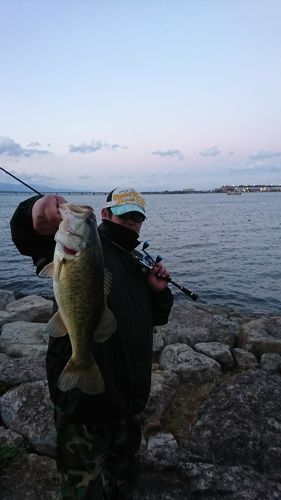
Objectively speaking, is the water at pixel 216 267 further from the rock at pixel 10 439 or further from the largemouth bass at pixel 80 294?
the largemouth bass at pixel 80 294

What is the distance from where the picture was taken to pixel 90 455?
3.29m

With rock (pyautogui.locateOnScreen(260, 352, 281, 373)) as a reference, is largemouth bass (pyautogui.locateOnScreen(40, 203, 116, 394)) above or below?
above

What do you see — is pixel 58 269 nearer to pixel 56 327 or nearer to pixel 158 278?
pixel 56 327

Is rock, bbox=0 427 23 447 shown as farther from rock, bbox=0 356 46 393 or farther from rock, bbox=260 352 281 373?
rock, bbox=260 352 281 373

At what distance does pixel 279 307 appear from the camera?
17.3m

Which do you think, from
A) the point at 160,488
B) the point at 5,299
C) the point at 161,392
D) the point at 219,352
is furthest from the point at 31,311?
the point at 160,488

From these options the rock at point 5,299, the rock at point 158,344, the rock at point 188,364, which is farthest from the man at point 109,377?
the rock at point 5,299

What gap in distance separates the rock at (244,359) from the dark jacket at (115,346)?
480cm

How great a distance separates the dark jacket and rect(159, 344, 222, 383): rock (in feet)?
12.3

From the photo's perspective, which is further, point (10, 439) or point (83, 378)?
point (10, 439)

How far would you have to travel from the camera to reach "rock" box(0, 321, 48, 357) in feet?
27.0

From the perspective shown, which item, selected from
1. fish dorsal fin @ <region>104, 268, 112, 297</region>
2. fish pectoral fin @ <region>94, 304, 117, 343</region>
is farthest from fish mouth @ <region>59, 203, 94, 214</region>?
fish pectoral fin @ <region>94, 304, 117, 343</region>

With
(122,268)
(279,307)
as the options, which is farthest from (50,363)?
(279,307)

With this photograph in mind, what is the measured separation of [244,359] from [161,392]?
250cm
